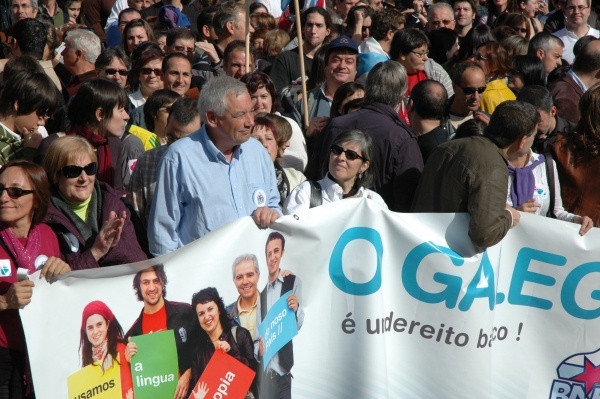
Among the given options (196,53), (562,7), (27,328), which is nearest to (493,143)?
(27,328)

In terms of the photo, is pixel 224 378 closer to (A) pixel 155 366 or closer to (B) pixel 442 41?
(A) pixel 155 366

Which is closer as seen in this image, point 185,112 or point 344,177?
point 344,177

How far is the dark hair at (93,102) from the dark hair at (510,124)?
2355 mm

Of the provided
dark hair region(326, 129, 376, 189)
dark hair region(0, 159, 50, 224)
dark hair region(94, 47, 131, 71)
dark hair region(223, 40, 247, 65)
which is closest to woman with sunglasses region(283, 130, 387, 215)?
dark hair region(326, 129, 376, 189)

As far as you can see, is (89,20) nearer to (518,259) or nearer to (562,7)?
(562,7)

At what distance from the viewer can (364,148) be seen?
20.5ft

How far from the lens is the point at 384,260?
5.92m

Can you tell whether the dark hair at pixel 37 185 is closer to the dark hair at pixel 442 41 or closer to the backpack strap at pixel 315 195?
the backpack strap at pixel 315 195

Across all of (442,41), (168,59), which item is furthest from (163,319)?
(442,41)

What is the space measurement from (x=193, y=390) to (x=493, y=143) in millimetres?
2166

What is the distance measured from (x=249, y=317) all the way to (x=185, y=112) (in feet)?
6.07

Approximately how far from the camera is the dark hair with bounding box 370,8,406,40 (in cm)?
1076

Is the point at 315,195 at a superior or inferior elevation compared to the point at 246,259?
superior

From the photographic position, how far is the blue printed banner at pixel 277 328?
566cm
